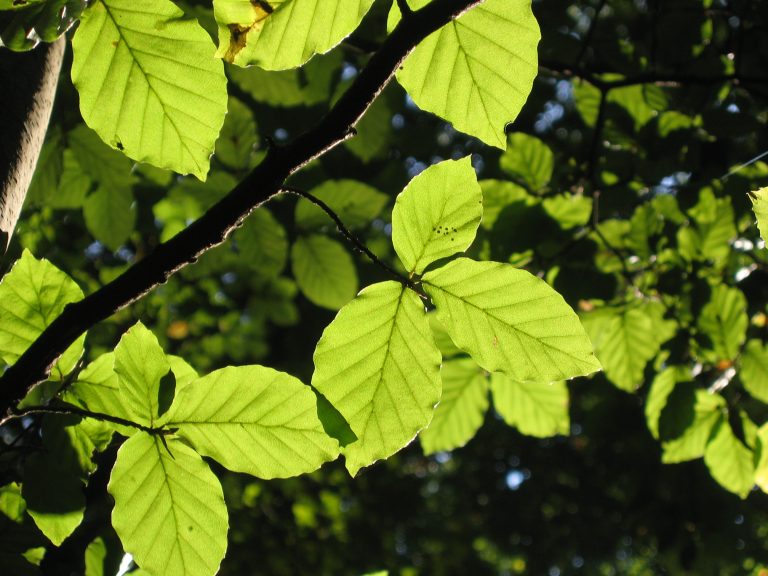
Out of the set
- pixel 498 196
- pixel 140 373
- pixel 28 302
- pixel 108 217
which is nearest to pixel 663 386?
pixel 498 196

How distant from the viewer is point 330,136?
61 centimetres

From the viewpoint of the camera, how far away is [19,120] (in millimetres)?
920

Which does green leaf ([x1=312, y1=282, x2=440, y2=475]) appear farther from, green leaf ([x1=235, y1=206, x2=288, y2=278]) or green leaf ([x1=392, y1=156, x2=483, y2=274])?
green leaf ([x1=235, y1=206, x2=288, y2=278])

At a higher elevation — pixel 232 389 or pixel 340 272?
pixel 232 389

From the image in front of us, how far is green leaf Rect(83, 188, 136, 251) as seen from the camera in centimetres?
170

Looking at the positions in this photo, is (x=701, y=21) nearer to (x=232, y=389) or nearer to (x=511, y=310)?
(x=511, y=310)

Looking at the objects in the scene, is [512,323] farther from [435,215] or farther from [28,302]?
[28,302]

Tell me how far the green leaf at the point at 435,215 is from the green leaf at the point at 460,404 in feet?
2.82

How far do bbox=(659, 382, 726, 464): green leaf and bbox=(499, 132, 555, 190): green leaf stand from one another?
61cm

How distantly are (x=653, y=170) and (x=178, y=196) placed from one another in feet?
4.24

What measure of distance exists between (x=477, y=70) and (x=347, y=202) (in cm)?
87

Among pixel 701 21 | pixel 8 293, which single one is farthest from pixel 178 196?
pixel 701 21

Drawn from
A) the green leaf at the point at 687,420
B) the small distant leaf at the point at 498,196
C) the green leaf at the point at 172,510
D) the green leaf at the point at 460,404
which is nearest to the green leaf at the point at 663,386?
the green leaf at the point at 687,420

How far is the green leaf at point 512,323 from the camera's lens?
0.76m
